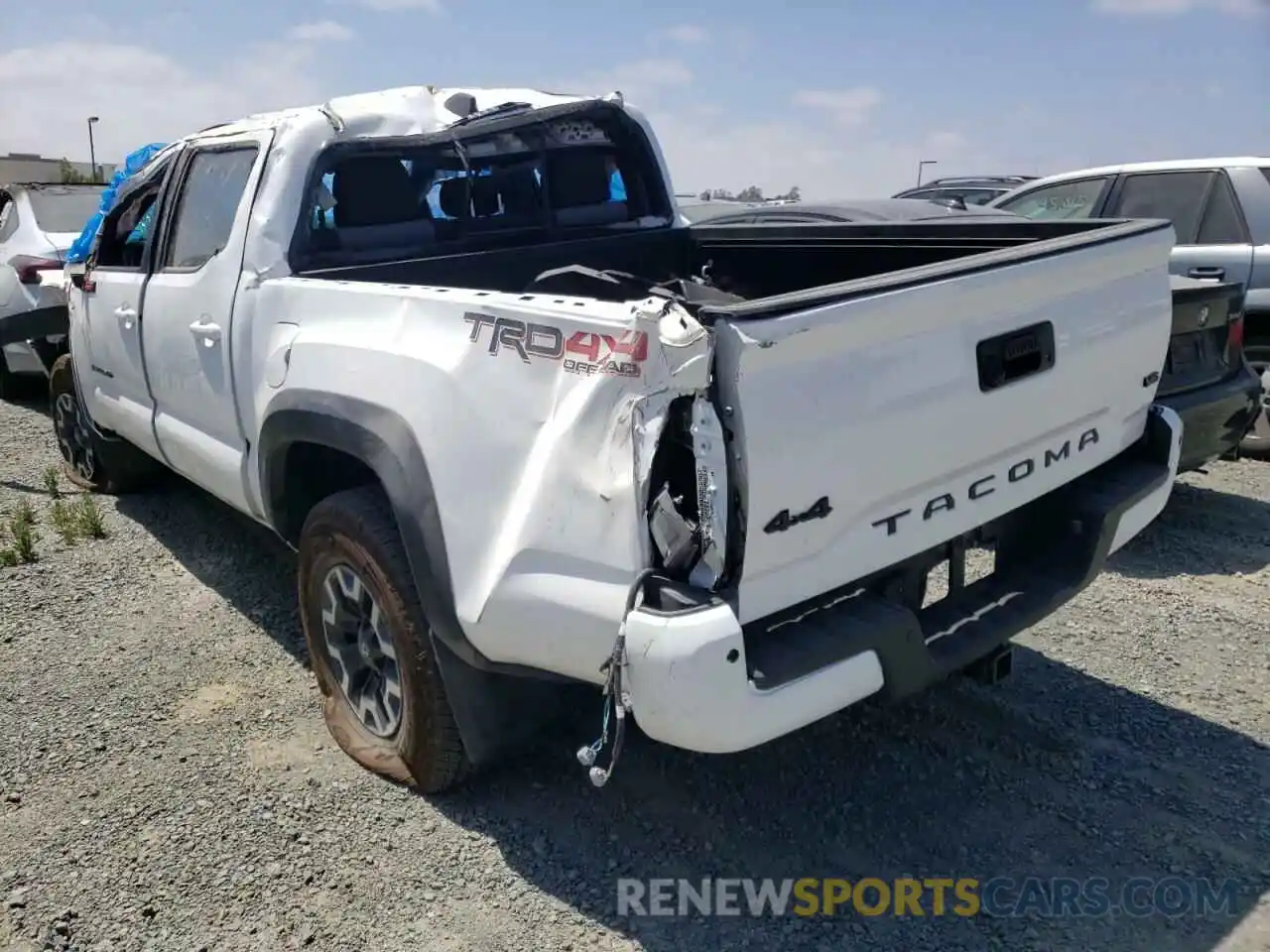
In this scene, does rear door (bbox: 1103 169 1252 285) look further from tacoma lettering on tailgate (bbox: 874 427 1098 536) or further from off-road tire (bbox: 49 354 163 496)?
off-road tire (bbox: 49 354 163 496)

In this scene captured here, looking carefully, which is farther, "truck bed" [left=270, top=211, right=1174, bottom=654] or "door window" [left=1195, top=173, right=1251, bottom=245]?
"door window" [left=1195, top=173, right=1251, bottom=245]

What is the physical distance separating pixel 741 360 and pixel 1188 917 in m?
1.82

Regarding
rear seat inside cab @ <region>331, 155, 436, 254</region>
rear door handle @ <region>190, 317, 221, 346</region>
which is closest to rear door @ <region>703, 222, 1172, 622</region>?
rear seat inside cab @ <region>331, 155, 436, 254</region>

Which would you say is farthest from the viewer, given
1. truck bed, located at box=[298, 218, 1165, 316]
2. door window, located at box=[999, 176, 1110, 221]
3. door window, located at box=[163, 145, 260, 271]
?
door window, located at box=[999, 176, 1110, 221]

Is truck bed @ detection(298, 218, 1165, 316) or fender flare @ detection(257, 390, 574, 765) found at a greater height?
truck bed @ detection(298, 218, 1165, 316)

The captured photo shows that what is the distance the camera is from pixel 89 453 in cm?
605

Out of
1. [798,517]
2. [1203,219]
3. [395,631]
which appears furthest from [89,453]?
[1203,219]

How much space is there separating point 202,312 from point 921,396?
266 cm

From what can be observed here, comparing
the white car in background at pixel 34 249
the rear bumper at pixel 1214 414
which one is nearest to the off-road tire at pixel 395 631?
the rear bumper at pixel 1214 414

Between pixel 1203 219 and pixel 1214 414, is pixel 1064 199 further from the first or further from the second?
pixel 1214 414

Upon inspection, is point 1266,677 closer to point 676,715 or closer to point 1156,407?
point 1156,407

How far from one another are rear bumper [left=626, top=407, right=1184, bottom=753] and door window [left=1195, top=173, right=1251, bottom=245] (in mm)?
3908

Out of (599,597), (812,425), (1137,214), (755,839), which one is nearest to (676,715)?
(599,597)

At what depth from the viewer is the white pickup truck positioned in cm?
218
